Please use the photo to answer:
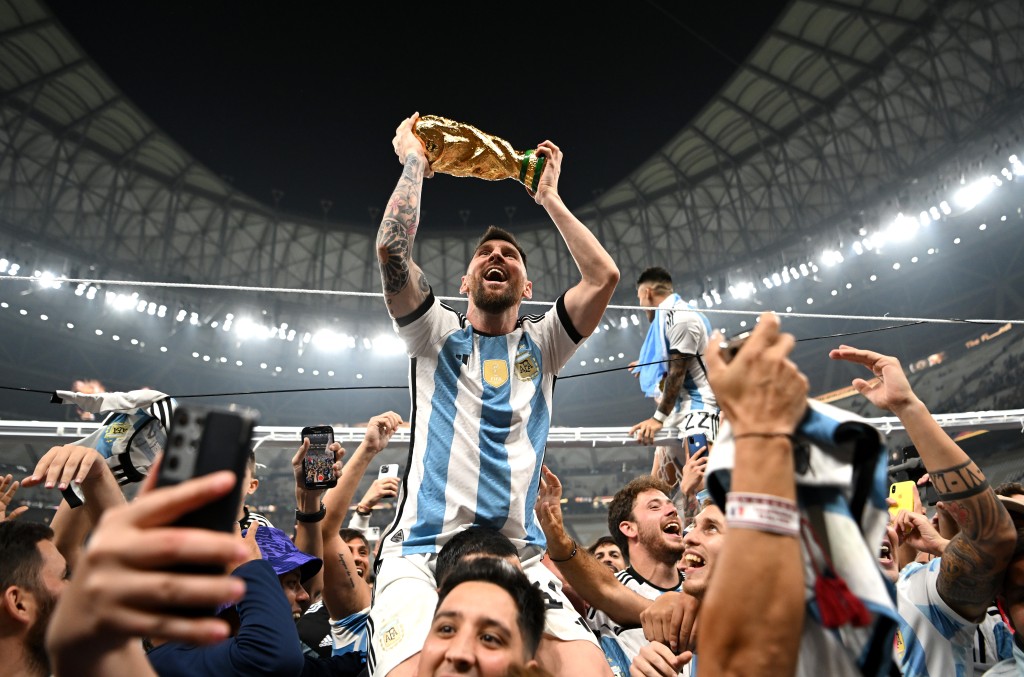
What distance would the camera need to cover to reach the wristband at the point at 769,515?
1.00 meters

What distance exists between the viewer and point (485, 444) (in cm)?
254

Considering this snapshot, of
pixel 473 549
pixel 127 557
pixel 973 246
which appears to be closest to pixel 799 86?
pixel 973 246

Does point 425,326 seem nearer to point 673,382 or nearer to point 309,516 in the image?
point 309,516

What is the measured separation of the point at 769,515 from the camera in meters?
1.00

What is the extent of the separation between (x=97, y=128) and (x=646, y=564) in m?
20.9

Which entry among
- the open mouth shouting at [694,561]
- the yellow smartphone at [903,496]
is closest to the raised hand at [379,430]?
the open mouth shouting at [694,561]

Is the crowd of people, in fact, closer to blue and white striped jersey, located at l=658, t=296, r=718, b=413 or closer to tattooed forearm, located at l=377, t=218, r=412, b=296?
tattooed forearm, located at l=377, t=218, r=412, b=296

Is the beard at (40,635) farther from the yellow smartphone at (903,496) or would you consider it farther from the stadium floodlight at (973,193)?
the stadium floodlight at (973,193)

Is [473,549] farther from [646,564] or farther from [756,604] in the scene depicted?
[646,564]

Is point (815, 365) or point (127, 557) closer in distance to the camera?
point (127, 557)

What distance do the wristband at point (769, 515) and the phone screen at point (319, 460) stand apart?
8.25 feet

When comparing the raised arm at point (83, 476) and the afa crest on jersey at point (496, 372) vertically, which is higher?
the afa crest on jersey at point (496, 372)

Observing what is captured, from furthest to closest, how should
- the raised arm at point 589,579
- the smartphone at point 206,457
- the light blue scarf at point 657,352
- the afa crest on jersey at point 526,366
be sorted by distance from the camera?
the light blue scarf at point 657,352, the raised arm at point 589,579, the afa crest on jersey at point 526,366, the smartphone at point 206,457

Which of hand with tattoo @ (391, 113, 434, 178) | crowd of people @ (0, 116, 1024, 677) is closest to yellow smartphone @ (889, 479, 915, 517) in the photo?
crowd of people @ (0, 116, 1024, 677)
